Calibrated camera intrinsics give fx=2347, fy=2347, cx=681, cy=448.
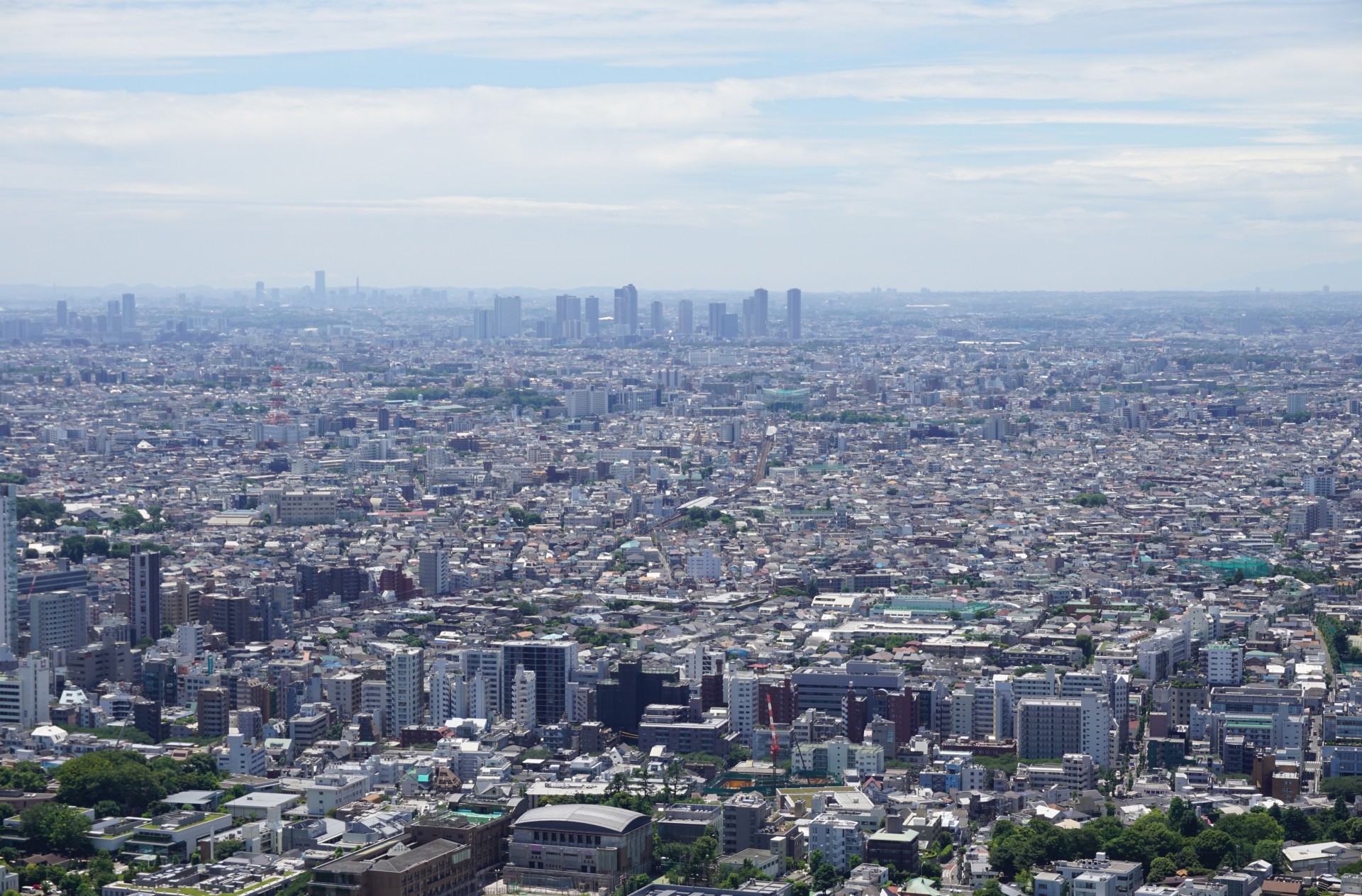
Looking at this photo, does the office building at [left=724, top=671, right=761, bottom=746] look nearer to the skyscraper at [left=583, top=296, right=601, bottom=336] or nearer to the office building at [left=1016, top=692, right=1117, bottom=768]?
the office building at [left=1016, top=692, right=1117, bottom=768]

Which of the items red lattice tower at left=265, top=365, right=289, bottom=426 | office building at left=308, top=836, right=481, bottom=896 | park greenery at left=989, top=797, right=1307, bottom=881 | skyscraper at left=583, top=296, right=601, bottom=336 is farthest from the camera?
skyscraper at left=583, top=296, right=601, bottom=336

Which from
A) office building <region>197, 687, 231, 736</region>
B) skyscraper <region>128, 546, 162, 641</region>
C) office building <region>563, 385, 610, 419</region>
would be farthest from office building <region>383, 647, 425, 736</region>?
office building <region>563, 385, 610, 419</region>

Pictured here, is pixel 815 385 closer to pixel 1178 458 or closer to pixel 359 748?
pixel 1178 458

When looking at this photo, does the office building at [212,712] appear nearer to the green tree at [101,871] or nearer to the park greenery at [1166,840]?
the green tree at [101,871]

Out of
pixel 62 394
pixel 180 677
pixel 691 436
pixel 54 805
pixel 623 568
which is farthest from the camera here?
pixel 62 394

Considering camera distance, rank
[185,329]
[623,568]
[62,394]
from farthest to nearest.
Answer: [185,329] → [62,394] → [623,568]

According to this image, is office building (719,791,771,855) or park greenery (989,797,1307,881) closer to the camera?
park greenery (989,797,1307,881)

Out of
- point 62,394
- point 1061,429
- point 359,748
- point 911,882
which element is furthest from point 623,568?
point 62,394
